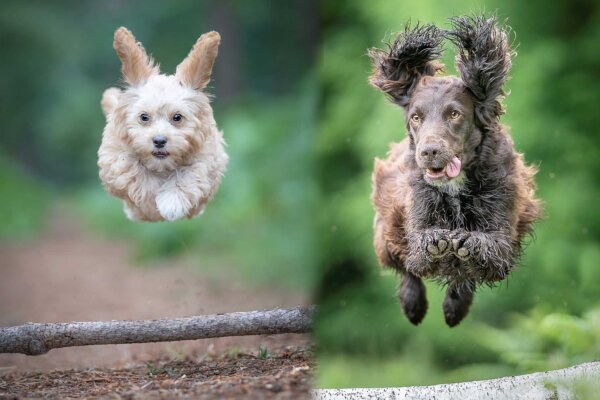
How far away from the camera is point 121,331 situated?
440 centimetres

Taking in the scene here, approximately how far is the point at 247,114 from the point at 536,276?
3.27m

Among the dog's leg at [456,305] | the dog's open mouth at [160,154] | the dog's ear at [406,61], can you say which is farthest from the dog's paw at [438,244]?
the dog's open mouth at [160,154]

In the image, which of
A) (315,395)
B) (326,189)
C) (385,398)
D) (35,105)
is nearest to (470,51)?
(315,395)

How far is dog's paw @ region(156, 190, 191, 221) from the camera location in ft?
13.7

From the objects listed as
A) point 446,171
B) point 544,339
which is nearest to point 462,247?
point 446,171

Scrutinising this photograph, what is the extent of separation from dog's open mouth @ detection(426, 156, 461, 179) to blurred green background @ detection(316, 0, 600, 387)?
343 centimetres

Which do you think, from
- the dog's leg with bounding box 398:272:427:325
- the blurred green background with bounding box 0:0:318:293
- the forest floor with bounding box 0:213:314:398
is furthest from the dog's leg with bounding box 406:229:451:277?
the blurred green background with bounding box 0:0:318:293

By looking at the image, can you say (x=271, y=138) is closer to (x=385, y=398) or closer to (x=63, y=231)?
(x=63, y=231)

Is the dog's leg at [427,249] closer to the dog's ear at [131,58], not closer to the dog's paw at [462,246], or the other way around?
the dog's paw at [462,246]

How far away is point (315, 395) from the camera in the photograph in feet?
14.4

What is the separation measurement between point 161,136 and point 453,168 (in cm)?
151

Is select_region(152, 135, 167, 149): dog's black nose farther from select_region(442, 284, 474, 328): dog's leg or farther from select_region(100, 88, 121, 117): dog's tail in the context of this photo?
select_region(442, 284, 474, 328): dog's leg

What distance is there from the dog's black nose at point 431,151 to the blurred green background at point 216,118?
2.08m

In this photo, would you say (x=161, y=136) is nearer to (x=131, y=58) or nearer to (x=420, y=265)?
(x=131, y=58)
